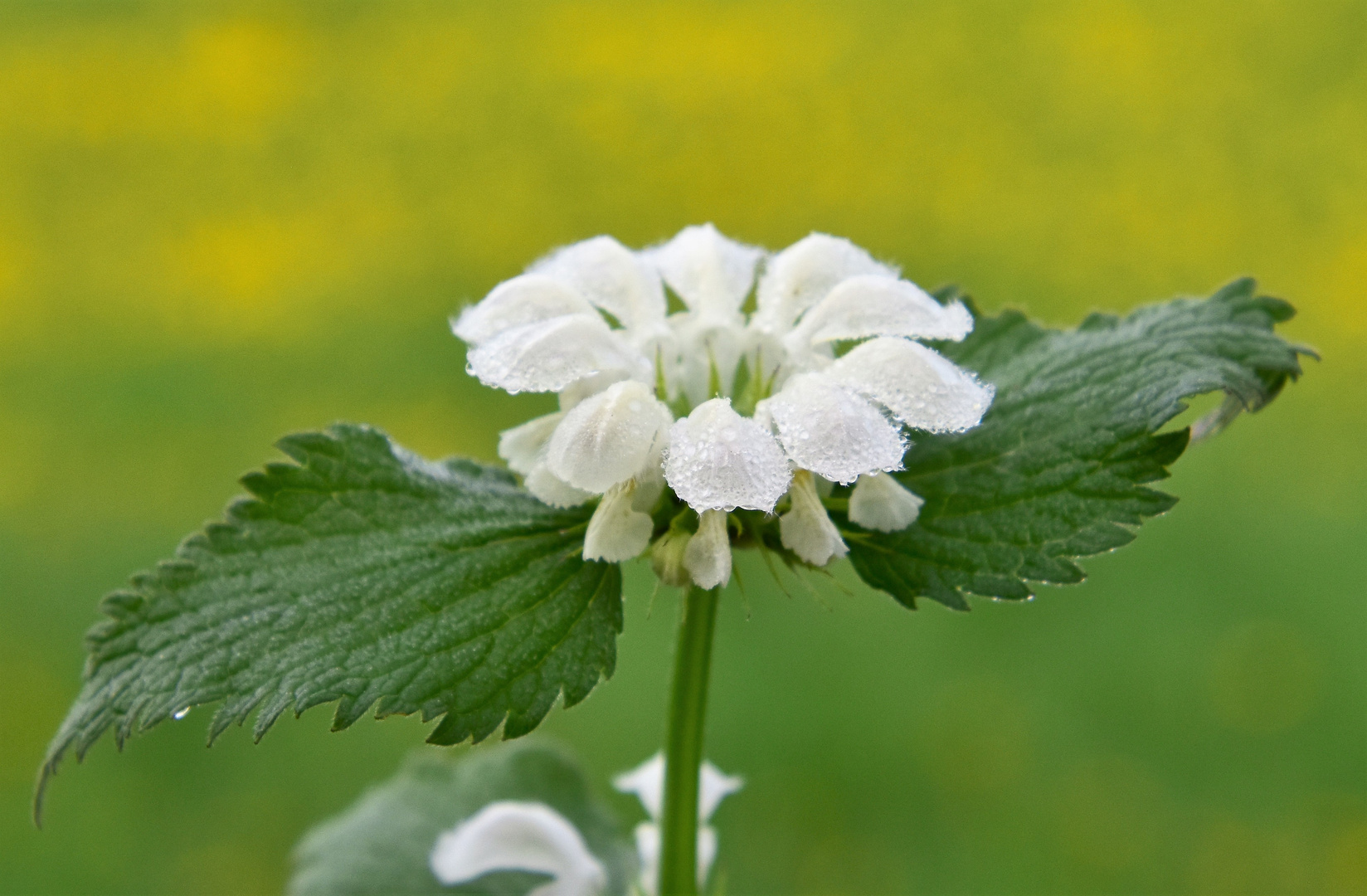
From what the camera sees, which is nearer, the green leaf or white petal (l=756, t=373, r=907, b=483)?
white petal (l=756, t=373, r=907, b=483)

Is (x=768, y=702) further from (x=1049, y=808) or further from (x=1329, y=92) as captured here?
(x=1329, y=92)

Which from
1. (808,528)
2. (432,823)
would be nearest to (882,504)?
(808,528)

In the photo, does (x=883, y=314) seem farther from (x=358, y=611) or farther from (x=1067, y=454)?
(x=358, y=611)

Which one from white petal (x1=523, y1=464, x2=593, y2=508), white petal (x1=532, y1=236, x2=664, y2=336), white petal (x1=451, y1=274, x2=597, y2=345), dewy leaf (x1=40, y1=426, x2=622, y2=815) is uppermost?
white petal (x1=532, y1=236, x2=664, y2=336)

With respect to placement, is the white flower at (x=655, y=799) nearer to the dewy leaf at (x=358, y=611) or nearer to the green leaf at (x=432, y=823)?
the green leaf at (x=432, y=823)

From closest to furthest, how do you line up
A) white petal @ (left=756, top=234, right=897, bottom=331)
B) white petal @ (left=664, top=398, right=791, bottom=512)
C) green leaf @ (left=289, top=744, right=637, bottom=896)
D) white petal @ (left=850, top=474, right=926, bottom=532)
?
white petal @ (left=664, top=398, right=791, bottom=512) < white petal @ (left=850, top=474, right=926, bottom=532) < white petal @ (left=756, top=234, right=897, bottom=331) < green leaf @ (left=289, top=744, right=637, bottom=896)

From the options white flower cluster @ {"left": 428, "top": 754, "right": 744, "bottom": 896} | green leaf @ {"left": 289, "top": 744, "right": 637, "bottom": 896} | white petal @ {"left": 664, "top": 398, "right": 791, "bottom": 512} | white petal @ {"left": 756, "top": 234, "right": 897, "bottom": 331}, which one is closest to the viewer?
white petal @ {"left": 664, "top": 398, "right": 791, "bottom": 512}

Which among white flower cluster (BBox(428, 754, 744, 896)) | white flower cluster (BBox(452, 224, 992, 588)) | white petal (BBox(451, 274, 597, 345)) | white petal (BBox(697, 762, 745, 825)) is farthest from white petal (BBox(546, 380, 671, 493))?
white petal (BBox(697, 762, 745, 825))

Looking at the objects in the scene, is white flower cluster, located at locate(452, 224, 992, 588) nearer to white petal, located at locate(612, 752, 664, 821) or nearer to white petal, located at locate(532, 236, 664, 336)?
white petal, located at locate(532, 236, 664, 336)
